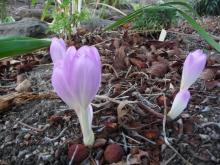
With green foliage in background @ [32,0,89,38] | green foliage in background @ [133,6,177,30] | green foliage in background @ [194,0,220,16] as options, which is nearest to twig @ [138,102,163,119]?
green foliage in background @ [32,0,89,38]

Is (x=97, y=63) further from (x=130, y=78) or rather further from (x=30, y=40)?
Answer: (x=130, y=78)

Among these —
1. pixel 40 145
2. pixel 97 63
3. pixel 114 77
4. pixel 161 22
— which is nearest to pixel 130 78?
pixel 114 77

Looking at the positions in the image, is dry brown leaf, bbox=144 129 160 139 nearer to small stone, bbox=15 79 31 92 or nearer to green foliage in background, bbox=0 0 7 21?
small stone, bbox=15 79 31 92

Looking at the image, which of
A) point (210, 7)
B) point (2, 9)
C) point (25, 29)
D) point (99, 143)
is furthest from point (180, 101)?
point (210, 7)

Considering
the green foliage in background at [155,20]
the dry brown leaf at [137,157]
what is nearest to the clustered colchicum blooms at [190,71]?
the dry brown leaf at [137,157]

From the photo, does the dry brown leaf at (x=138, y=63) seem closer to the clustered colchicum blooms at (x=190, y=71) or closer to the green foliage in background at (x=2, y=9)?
the clustered colchicum blooms at (x=190, y=71)
